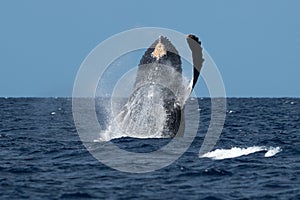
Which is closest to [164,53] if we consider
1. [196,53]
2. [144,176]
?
[196,53]

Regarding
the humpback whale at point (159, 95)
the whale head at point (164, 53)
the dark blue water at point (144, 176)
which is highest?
the whale head at point (164, 53)

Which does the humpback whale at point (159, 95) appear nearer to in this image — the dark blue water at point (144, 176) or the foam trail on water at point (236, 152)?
the dark blue water at point (144, 176)

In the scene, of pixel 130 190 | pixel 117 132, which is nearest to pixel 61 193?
pixel 130 190

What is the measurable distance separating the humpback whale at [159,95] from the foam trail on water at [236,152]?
1.68 metres

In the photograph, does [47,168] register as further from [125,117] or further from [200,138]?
[200,138]

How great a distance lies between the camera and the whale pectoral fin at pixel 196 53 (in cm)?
1658

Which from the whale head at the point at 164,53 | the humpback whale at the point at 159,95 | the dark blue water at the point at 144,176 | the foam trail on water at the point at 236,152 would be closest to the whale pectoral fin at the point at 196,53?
the humpback whale at the point at 159,95

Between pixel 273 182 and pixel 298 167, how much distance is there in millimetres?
2293

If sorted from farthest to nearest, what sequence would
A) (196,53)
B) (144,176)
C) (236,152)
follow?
1. (236,152)
2. (196,53)
3. (144,176)

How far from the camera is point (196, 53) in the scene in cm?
1697

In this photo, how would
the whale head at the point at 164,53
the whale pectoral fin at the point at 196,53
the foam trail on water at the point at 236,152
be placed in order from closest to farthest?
the whale pectoral fin at the point at 196,53
the foam trail on water at the point at 236,152
the whale head at the point at 164,53

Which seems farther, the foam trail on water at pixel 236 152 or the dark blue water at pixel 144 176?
the foam trail on water at pixel 236 152

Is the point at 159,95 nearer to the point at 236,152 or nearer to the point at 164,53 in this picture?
the point at 164,53

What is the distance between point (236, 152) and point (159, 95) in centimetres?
293
